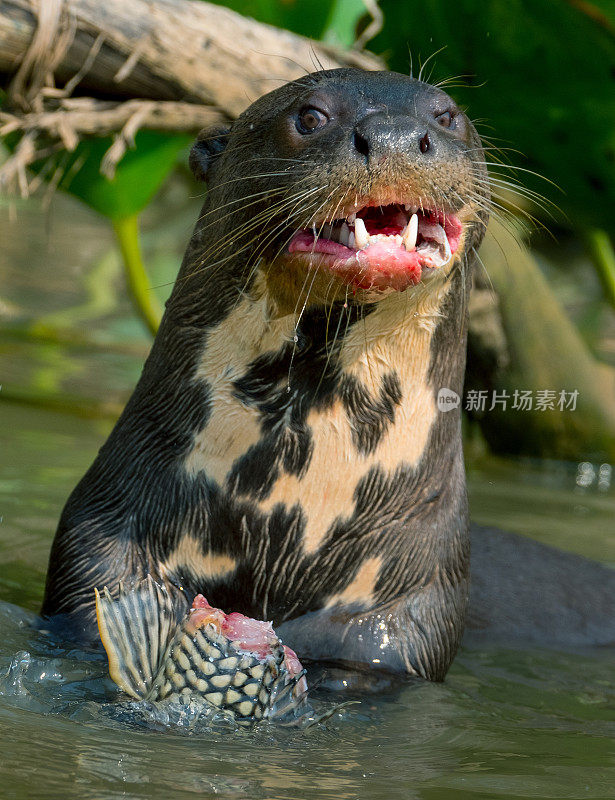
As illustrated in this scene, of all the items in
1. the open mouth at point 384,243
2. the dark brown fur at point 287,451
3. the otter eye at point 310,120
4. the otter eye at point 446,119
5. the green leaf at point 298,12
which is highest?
the green leaf at point 298,12

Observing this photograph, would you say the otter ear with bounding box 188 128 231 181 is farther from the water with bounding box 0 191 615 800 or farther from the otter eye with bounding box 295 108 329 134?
the water with bounding box 0 191 615 800

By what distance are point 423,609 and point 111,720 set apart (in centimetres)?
79

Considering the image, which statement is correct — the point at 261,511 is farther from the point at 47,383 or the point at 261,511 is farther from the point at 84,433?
the point at 47,383

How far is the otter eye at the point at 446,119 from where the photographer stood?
2522 millimetres

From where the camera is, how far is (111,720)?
216 cm

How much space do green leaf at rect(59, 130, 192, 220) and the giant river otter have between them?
297 cm

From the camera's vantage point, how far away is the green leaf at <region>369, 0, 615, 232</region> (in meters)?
6.03

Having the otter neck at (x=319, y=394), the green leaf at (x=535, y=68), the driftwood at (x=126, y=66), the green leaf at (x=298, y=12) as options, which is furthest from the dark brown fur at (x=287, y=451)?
the green leaf at (x=535, y=68)

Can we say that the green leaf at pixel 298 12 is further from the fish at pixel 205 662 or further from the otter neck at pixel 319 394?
the fish at pixel 205 662

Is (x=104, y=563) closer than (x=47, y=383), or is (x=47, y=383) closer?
(x=104, y=563)

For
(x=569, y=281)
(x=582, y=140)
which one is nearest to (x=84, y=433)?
(x=582, y=140)

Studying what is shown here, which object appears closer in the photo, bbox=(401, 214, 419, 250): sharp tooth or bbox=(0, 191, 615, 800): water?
bbox=(0, 191, 615, 800): water

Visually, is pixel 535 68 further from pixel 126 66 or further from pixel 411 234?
pixel 411 234

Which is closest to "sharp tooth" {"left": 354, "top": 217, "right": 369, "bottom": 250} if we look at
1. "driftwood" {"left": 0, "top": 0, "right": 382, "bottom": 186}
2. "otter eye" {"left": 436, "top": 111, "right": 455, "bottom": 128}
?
"otter eye" {"left": 436, "top": 111, "right": 455, "bottom": 128}
